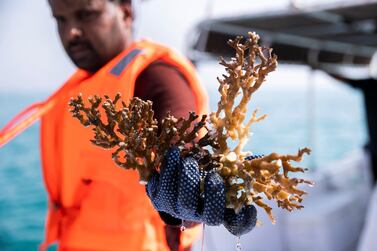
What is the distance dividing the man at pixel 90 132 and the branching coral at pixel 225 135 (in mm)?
282

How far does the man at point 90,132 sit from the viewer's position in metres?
1.19

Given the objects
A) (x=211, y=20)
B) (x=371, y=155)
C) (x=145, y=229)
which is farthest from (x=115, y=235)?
(x=371, y=155)

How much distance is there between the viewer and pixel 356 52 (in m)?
5.27

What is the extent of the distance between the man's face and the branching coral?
0.54 meters

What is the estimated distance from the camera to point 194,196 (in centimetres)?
76

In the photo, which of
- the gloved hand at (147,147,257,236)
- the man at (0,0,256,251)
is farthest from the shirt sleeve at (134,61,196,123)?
the gloved hand at (147,147,257,236)

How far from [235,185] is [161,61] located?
22.9 inches

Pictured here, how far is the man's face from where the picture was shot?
4.16ft

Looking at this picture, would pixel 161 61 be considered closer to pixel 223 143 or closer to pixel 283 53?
pixel 223 143

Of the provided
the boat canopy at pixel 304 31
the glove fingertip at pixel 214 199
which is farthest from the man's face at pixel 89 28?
the boat canopy at pixel 304 31

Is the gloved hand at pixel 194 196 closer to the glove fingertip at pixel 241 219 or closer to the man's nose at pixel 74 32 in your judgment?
the glove fingertip at pixel 241 219

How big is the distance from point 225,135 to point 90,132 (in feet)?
2.00

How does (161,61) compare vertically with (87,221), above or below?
above

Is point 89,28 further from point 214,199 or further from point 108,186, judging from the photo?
point 214,199
